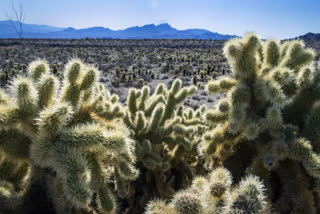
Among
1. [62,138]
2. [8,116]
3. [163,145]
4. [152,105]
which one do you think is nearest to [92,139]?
[62,138]

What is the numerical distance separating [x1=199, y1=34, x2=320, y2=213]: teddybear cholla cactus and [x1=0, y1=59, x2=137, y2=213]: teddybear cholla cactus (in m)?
1.06

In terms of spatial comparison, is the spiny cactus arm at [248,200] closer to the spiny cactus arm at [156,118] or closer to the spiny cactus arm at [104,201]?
the spiny cactus arm at [104,201]

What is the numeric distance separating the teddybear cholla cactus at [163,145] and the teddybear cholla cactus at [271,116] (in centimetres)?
83

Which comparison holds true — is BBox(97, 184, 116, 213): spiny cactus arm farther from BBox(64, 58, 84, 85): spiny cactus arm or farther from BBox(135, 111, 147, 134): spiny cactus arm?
BBox(135, 111, 147, 134): spiny cactus arm

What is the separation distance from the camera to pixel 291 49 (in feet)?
10.4

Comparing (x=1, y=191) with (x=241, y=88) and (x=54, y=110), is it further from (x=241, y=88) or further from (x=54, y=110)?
(x=241, y=88)

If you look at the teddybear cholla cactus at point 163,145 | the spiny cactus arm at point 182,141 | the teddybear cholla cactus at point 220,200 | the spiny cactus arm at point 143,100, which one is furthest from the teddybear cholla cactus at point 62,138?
the spiny cactus arm at point 143,100

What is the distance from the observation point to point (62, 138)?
87.2 inches

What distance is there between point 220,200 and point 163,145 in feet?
7.80

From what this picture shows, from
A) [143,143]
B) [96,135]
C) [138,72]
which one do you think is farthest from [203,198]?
[138,72]

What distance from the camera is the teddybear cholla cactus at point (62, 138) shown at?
7.06 feet

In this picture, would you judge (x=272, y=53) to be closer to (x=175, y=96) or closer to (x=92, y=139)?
(x=175, y=96)

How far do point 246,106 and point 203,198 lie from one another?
1217 mm

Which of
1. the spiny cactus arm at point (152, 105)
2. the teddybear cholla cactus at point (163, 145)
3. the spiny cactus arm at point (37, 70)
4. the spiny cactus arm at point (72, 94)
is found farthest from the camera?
the spiny cactus arm at point (152, 105)
